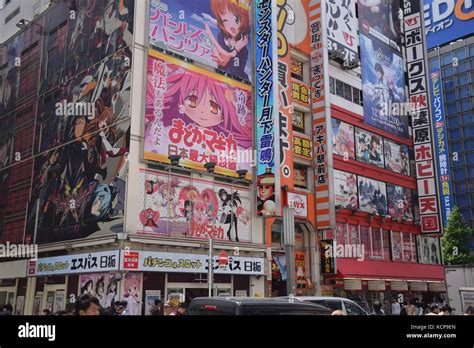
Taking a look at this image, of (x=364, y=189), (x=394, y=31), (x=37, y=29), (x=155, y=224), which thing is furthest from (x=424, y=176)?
(x=37, y=29)

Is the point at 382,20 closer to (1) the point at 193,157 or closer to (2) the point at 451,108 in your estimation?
(1) the point at 193,157

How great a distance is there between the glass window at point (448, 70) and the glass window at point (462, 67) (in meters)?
0.94

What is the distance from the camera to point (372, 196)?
101 ft

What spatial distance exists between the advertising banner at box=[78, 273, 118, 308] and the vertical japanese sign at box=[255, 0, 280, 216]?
8.26 metres

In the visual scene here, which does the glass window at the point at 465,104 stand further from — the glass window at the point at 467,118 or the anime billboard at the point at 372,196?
the anime billboard at the point at 372,196

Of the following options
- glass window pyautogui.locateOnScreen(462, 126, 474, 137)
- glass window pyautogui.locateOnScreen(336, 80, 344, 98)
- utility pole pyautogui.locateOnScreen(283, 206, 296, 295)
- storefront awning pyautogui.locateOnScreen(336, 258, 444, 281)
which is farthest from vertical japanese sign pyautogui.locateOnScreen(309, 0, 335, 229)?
glass window pyautogui.locateOnScreen(462, 126, 474, 137)

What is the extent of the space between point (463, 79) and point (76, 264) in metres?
69.3

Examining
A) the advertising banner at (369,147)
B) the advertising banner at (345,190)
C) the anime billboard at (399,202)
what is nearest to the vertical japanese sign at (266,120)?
the advertising banner at (345,190)

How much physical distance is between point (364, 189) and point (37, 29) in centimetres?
2305

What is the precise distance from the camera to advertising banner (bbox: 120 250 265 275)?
18469mm

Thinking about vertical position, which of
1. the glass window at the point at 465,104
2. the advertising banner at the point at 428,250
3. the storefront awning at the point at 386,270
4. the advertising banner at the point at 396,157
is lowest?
the storefront awning at the point at 386,270

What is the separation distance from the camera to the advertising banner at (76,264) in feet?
60.1

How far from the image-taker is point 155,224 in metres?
19.8
